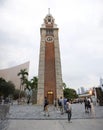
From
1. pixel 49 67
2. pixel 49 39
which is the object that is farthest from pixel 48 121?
pixel 49 39

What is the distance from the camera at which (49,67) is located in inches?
1425

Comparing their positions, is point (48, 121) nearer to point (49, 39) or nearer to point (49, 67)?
point (49, 67)

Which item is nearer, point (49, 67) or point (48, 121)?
point (48, 121)

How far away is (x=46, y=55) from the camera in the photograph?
1470 inches

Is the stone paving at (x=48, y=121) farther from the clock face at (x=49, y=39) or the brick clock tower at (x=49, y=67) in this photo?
the clock face at (x=49, y=39)

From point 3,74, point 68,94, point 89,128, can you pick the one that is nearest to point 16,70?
point 3,74

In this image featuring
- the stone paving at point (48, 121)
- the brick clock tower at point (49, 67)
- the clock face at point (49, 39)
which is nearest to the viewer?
the stone paving at point (48, 121)

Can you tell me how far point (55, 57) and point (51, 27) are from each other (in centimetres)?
808

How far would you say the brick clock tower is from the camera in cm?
3487

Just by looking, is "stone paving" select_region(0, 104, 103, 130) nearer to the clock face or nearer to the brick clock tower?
the brick clock tower

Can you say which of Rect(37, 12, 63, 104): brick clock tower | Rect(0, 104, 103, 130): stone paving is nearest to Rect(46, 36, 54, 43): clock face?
Rect(37, 12, 63, 104): brick clock tower

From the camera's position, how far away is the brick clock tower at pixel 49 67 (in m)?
34.9

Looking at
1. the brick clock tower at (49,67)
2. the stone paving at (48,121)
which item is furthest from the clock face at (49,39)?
the stone paving at (48,121)

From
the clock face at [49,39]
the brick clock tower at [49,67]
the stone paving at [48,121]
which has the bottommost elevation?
the stone paving at [48,121]
